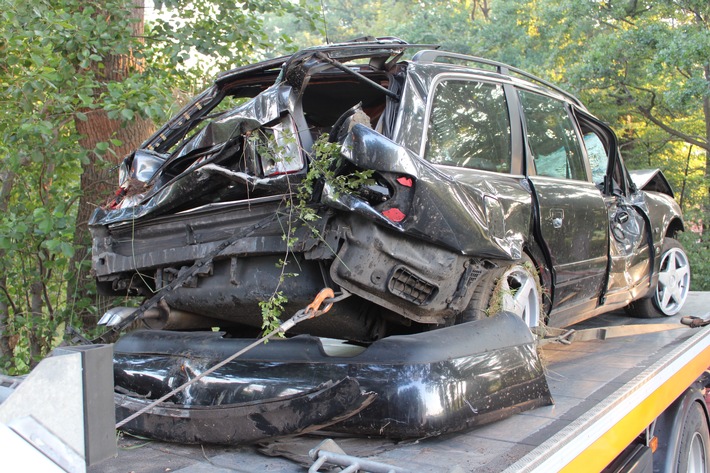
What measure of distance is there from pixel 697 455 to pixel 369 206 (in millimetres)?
2571

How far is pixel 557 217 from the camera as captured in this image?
380 centimetres

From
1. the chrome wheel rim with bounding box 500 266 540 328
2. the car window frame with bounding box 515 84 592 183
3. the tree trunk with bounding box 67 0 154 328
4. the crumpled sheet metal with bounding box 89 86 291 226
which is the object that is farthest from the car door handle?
the tree trunk with bounding box 67 0 154 328

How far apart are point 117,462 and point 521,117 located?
2831 mm

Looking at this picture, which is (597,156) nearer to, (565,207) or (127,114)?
(565,207)

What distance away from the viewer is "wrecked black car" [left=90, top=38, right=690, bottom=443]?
8.28ft

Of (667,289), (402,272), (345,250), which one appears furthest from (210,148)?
(667,289)

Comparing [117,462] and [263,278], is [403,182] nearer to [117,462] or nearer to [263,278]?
[263,278]

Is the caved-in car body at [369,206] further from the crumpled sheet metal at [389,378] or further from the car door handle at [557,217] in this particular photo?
the crumpled sheet metal at [389,378]

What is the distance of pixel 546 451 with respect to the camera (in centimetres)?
219

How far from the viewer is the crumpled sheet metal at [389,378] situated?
2.44 m

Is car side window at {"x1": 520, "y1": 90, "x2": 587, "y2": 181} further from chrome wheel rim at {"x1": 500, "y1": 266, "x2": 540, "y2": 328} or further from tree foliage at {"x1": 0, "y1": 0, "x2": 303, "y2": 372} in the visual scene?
tree foliage at {"x1": 0, "y1": 0, "x2": 303, "y2": 372}

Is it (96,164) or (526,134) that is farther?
(96,164)

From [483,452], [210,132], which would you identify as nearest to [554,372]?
[483,452]

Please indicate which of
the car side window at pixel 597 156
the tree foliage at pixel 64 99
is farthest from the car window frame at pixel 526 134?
the tree foliage at pixel 64 99
